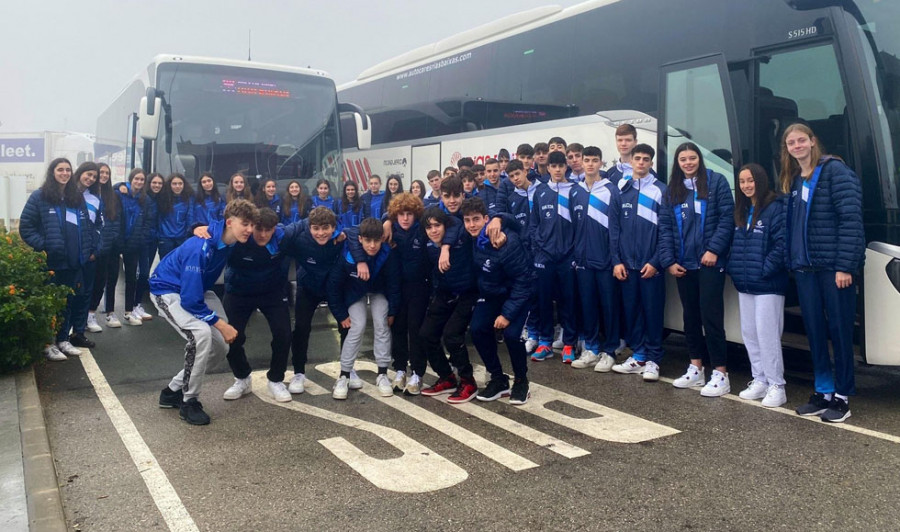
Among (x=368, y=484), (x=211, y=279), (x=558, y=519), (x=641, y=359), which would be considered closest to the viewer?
(x=558, y=519)

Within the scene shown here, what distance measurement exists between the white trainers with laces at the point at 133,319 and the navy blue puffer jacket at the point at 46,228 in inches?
80.3

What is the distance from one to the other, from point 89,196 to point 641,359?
18.8ft

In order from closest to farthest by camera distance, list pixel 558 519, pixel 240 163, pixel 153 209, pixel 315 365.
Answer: pixel 558 519 < pixel 315 365 < pixel 153 209 < pixel 240 163

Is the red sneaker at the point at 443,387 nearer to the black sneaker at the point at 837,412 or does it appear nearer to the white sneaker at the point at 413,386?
the white sneaker at the point at 413,386

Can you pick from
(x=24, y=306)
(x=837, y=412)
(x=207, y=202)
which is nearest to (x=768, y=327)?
(x=837, y=412)

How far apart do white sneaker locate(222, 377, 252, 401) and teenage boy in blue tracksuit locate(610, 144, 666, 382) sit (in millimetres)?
3219

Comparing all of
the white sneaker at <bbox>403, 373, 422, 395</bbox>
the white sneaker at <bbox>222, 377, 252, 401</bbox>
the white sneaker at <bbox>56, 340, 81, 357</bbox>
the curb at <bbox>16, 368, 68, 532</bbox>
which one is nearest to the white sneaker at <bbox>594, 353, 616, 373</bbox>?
the white sneaker at <bbox>403, 373, 422, 395</bbox>

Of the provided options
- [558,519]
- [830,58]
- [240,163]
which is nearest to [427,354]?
[558,519]

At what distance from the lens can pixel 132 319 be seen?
9.12 m

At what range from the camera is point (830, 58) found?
5770 mm

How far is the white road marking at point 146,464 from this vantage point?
3.73m

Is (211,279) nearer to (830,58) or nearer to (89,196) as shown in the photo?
(89,196)

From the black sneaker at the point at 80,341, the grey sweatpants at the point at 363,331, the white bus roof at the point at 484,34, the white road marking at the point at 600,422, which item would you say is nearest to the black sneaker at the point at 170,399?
the grey sweatpants at the point at 363,331

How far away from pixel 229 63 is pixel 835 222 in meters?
8.87
